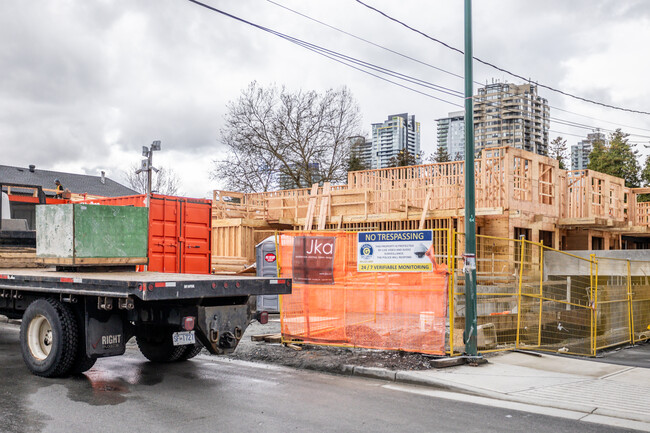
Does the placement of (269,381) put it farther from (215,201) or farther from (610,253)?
(215,201)

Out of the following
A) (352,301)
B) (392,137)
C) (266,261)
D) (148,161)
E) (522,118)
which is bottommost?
(352,301)

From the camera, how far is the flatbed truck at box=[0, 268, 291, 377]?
740 cm

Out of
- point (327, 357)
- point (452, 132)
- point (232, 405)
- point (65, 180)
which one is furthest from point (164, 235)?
point (452, 132)

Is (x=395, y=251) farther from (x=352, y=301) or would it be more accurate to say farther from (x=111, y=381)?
(x=111, y=381)

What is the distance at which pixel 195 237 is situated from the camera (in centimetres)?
1580

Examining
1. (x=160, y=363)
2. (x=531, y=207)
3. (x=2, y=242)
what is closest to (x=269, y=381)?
(x=160, y=363)

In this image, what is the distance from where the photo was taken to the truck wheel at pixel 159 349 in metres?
9.50

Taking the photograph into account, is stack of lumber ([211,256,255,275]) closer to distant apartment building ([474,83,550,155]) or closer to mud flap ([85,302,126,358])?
mud flap ([85,302,126,358])

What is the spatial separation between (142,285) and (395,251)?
15.2 feet

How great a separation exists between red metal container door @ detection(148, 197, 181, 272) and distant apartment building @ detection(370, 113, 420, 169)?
60648 millimetres

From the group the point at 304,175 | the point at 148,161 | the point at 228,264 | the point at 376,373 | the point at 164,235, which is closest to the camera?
the point at 376,373

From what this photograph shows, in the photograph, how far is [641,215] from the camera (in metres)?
31.5

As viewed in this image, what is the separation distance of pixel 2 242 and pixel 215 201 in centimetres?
1769

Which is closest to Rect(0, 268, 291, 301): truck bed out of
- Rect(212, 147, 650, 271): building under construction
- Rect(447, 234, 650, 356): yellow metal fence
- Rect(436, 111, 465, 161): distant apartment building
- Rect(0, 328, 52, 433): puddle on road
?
Rect(0, 328, 52, 433): puddle on road
